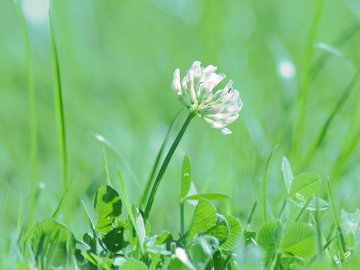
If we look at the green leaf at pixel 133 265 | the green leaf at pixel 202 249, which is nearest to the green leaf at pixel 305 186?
the green leaf at pixel 202 249

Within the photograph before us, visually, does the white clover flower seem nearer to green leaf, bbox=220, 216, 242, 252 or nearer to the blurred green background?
green leaf, bbox=220, 216, 242, 252

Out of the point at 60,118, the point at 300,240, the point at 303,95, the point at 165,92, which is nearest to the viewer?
the point at 300,240

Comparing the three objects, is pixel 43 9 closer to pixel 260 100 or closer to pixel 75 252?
pixel 260 100


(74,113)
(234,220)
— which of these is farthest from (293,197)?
(74,113)

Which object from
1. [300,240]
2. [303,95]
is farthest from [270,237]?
[303,95]

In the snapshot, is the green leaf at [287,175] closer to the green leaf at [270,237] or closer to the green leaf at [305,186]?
the green leaf at [305,186]

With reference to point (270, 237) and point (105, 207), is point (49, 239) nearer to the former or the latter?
point (105, 207)
